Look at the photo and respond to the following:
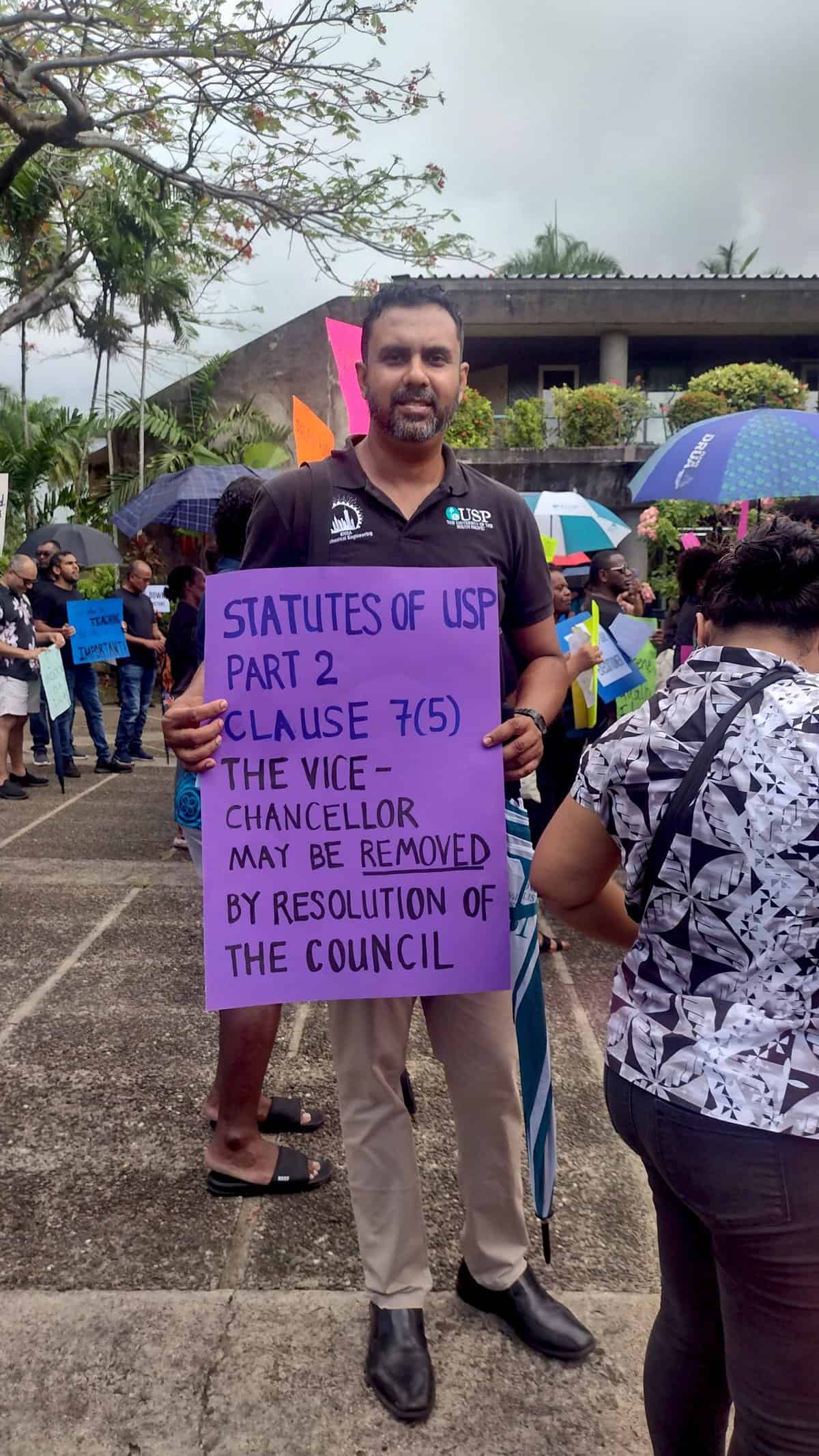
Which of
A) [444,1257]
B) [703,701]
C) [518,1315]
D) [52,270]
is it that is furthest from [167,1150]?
[52,270]

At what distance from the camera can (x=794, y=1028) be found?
1341 mm

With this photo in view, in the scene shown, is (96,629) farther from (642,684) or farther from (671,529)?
(671,529)

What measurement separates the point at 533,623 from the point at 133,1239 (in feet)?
5.42

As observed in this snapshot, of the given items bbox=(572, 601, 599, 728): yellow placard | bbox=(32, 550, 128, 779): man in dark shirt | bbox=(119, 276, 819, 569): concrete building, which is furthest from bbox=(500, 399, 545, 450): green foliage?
bbox=(572, 601, 599, 728): yellow placard

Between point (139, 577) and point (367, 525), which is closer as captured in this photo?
point (367, 525)

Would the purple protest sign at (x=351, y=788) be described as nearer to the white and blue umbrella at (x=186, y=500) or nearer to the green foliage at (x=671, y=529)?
the white and blue umbrella at (x=186, y=500)

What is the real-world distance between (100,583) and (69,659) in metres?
5.58

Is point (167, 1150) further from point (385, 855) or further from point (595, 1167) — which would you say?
point (385, 855)

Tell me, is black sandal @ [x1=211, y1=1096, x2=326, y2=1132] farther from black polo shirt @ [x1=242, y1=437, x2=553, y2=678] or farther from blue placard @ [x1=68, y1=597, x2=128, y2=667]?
blue placard @ [x1=68, y1=597, x2=128, y2=667]

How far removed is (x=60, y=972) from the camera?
409 cm

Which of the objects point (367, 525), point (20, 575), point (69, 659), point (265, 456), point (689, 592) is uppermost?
point (265, 456)

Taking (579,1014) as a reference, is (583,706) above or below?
above

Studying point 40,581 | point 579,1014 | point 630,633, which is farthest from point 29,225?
point 579,1014

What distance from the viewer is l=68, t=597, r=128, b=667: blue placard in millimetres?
8719
